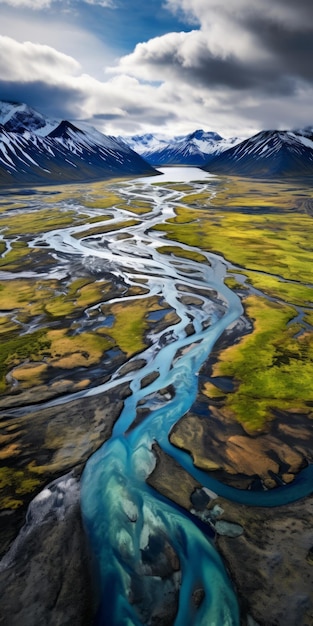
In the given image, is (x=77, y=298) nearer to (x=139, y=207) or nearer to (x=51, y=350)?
(x=51, y=350)

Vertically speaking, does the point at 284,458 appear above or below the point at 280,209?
below

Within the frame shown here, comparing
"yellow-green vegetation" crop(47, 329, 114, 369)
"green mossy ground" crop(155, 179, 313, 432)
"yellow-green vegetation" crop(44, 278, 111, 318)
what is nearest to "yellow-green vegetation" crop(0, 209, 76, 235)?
"green mossy ground" crop(155, 179, 313, 432)

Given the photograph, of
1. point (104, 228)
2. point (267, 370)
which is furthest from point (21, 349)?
point (104, 228)

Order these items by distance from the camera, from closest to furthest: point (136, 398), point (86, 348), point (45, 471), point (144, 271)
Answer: point (45, 471)
point (136, 398)
point (86, 348)
point (144, 271)

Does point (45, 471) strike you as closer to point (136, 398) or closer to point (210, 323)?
point (136, 398)

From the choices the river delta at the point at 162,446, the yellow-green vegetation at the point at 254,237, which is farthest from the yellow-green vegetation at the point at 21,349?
the yellow-green vegetation at the point at 254,237

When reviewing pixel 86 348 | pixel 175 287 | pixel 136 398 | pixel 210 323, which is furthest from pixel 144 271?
pixel 136 398

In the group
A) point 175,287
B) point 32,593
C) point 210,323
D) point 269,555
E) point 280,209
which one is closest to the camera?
point 32,593
